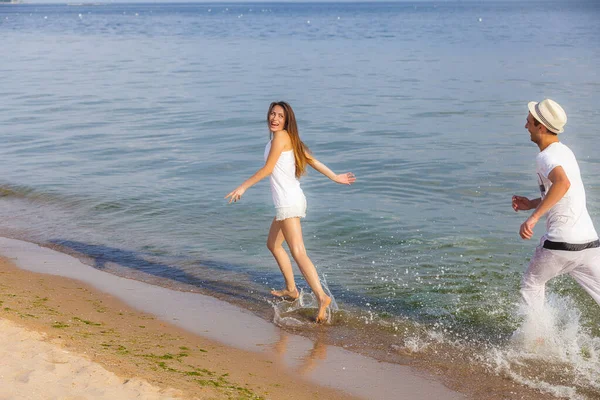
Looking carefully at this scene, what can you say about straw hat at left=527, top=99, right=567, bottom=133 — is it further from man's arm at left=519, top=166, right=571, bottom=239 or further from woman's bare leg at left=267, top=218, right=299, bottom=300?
woman's bare leg at left=267, top=218, right=299, bottom=300

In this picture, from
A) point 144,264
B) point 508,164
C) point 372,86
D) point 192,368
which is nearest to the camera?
point 192,368

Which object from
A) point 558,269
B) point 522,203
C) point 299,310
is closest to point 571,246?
point 558,269

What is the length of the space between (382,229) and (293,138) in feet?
13.2

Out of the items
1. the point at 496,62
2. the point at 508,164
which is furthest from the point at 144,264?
the point at 496,62

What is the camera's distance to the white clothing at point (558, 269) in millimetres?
5520

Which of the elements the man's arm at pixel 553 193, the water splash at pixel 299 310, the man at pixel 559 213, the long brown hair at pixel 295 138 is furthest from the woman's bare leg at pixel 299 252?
the man's arm at pixel 553 193

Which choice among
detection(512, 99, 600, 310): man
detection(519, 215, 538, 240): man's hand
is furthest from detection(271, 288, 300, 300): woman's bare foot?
detection(519, 215, 538, 240): man's hand

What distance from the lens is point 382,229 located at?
1029 cm

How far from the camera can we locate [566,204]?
545 cm

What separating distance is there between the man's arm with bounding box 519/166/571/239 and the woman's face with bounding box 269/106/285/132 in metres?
2.26

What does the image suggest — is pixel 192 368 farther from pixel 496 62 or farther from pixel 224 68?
pixel 496 62

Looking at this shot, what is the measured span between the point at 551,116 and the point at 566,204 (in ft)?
2.14

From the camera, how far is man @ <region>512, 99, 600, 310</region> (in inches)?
209

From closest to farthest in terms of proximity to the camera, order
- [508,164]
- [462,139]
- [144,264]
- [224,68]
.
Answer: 1. [144,264]
2. [508,164]
3. [462,139]
4. [224,68]
